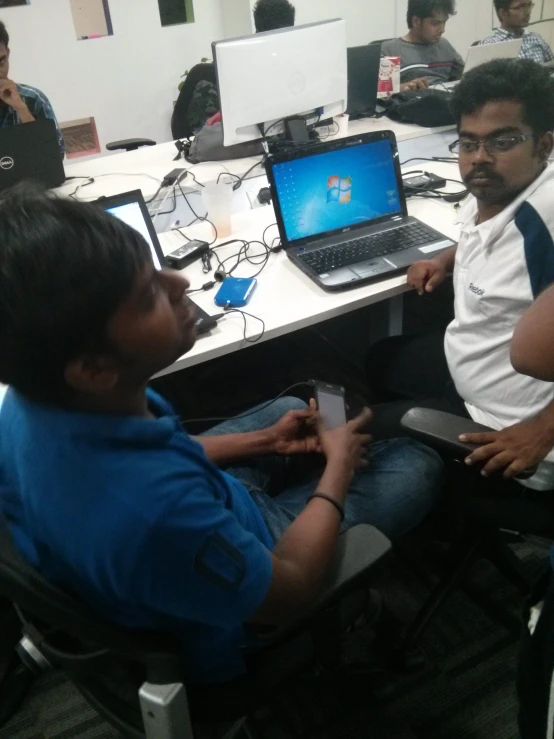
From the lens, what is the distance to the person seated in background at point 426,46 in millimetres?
3502

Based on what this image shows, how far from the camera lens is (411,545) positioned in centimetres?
158

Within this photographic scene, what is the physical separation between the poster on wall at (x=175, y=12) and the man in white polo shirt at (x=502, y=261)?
10.5ft

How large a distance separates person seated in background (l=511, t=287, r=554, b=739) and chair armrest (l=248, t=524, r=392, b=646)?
23cm

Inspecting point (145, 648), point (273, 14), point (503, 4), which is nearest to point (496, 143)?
point (145, 648)

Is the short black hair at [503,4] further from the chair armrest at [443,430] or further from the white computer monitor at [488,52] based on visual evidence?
the chair armrest at [443,430]

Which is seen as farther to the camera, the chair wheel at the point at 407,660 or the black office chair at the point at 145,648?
the chair wheel at the point at 407,660

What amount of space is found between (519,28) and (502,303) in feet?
12.0

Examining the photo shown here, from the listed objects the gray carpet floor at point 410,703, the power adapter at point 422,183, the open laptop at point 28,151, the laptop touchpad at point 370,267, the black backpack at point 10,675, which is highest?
→ the open laptop at point 28,151

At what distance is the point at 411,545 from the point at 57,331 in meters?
1.28

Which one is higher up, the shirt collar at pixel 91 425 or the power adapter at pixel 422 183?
the shirt collar at pixel 91 425

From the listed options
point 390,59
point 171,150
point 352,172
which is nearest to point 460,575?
point 352,172

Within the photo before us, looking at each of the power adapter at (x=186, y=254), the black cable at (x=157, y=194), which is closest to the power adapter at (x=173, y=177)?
the black cable at (x=157, y=194)

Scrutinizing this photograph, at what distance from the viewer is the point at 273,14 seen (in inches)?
115

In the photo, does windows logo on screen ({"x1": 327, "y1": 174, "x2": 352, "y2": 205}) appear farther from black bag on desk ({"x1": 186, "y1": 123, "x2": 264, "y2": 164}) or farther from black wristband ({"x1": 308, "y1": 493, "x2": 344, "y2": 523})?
black wristband ({"x1": 308, "y1": 493, "x2": 344, "y2": 523})
